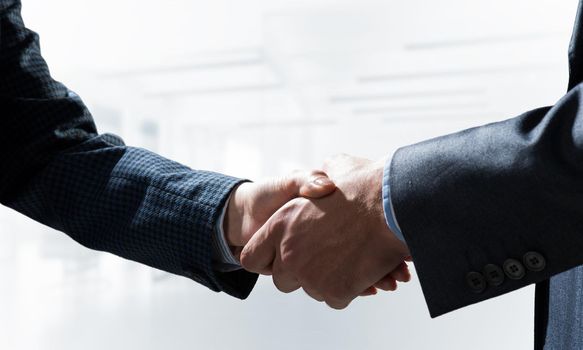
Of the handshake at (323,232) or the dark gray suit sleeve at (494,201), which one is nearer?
the dark gray suit sleeve at (494,201)

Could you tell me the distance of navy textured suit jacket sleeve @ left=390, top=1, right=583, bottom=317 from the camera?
0.53 m

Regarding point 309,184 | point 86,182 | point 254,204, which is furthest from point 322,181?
point 86,182

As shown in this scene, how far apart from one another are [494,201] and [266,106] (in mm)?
2119

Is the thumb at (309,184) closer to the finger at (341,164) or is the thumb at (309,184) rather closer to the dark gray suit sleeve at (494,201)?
the finger at (341,164)

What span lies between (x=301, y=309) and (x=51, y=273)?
1.31 m

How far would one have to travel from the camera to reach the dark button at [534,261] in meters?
0.54

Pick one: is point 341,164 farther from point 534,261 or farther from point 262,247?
point 534,261

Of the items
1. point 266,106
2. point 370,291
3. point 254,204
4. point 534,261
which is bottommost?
point 266,106

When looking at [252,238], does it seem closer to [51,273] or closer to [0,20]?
[0,20]

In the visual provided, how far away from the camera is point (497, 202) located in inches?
21.9

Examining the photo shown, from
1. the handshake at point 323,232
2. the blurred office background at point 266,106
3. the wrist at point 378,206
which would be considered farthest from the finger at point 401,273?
the blurred office background at point 266,106

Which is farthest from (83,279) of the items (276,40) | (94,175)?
(94,175)

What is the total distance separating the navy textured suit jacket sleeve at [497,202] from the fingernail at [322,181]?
19cm

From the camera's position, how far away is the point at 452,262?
0.58m
